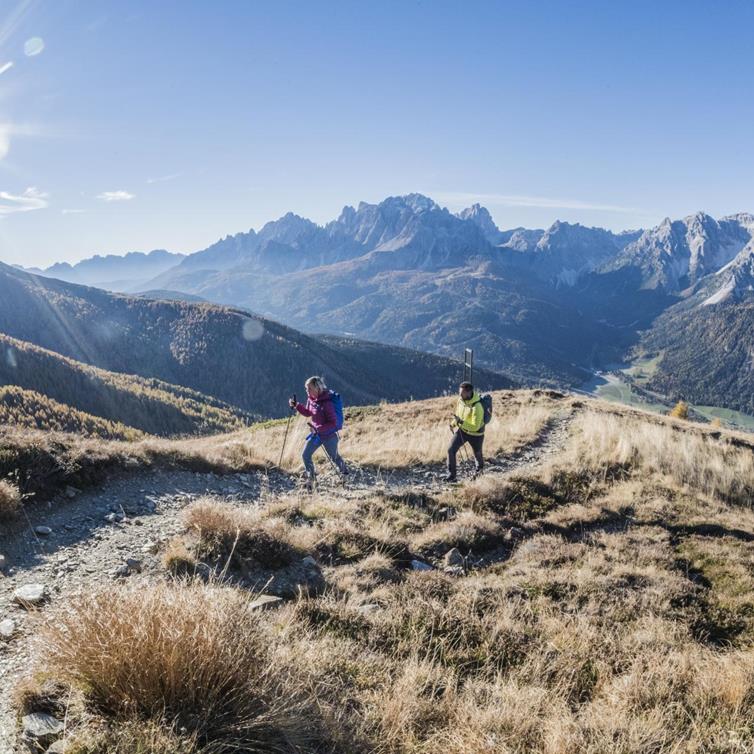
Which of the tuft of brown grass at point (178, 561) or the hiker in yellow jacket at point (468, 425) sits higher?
the hiker in yellow jacket at point (468, 425)

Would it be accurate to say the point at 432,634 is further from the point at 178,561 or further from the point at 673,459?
the point at 673,459

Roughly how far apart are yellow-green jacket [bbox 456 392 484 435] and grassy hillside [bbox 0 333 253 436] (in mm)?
74628

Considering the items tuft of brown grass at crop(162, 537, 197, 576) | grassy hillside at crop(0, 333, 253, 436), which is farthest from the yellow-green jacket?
grassy hillside at crop(0, 333, 253, 436)

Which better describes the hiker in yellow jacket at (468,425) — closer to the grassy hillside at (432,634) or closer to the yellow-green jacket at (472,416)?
the yellow-green jacket at (472,416)

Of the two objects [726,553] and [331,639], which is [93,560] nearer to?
[331,639]

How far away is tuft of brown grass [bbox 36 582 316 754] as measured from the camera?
112 inches

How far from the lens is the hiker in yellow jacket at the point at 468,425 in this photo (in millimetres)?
12508

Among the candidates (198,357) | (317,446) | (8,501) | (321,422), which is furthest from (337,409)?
(198,357)

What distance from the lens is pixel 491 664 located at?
14.9 ft

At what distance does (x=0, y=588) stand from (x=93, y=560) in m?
1.08

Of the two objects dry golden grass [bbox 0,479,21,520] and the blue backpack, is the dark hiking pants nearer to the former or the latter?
the blue backpack

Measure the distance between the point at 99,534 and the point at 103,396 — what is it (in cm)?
9679

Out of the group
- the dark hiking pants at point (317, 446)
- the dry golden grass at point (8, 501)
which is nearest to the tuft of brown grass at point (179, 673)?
the dry golden grass at point (8, 501)

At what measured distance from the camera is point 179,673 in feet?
9.57
